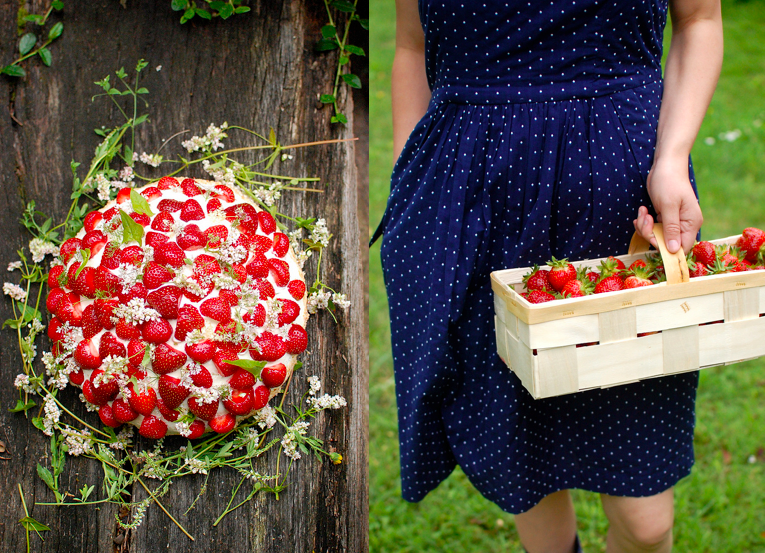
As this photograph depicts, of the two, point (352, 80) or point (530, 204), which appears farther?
point (352, 80)

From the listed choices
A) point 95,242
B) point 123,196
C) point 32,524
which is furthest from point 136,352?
point 32,524

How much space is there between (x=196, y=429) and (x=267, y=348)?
23 cm

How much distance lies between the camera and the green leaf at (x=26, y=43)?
4.89ft

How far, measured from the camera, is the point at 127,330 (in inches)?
48.9

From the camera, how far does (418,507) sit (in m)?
2.31

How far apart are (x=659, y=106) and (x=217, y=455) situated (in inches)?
46.9

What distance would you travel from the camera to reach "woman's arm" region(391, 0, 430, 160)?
1.46 metres

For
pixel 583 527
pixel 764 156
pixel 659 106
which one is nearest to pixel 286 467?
pixel 659 106

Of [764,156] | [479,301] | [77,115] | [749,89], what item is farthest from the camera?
[749,89]

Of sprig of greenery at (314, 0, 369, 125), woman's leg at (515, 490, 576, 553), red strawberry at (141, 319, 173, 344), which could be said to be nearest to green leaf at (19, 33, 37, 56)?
sprig of greenery at (314, 0, 369, 125)

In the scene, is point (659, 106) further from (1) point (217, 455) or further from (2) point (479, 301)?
(1) point (217, 455)

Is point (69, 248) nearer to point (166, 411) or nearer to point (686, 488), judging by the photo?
point (166, 411)

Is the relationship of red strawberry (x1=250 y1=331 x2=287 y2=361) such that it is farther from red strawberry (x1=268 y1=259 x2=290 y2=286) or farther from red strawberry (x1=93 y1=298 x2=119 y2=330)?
red strawberry (x1=93 y1=298 x2=119 y2=330)

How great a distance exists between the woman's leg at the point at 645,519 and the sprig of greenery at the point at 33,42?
5.61 feet
